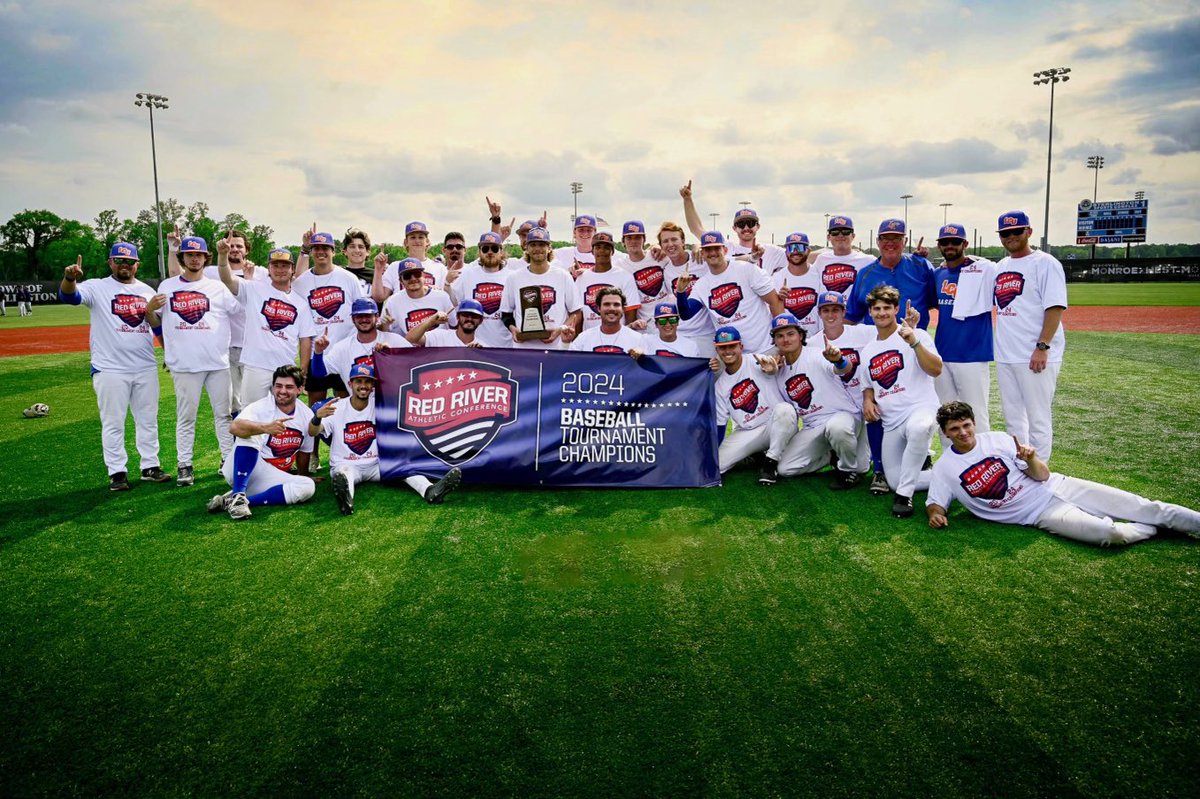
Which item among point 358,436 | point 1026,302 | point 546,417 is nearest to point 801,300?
point 1026,302

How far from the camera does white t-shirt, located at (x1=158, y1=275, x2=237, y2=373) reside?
268 inches

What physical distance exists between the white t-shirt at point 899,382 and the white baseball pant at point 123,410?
266 inches

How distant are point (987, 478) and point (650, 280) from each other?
4.01 meters

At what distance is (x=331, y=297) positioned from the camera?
753 cm

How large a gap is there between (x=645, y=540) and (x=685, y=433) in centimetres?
172

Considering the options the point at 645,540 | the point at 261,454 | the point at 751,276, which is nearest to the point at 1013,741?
the point at 645,540

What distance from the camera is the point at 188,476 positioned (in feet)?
22.4

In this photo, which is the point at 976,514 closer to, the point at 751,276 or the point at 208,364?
the point at 751,276

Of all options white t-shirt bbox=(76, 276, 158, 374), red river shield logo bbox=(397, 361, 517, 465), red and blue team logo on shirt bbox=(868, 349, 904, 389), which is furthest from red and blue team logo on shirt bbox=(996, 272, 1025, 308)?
white t-shirt bbox=(76, 276, 158, 374)

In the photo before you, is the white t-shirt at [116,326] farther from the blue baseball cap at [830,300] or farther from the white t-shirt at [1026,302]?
the white t-shirt at [1026,302]

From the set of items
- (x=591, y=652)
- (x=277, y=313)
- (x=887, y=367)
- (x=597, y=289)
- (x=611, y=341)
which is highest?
(x=597, y=289)

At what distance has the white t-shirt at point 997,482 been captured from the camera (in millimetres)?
5215

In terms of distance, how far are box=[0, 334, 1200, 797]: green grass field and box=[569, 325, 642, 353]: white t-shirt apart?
1677 mm

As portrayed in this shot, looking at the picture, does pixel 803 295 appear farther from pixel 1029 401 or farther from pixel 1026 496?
pixel 1026 496
